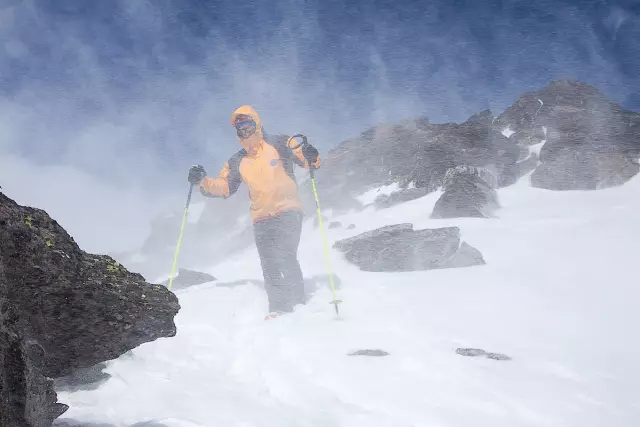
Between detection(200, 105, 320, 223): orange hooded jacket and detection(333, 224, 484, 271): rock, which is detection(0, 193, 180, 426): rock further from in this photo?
detection(333, 224, 484, 271): rock

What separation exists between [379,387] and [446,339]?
183 cm

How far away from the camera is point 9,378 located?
7.07 feet

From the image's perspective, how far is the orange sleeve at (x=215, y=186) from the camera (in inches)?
375

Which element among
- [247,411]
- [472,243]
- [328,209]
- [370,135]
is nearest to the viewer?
[247,411]

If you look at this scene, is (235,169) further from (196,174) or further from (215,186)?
(196,174)

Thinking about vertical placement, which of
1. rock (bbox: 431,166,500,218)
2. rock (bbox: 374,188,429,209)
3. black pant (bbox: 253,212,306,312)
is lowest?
black pant (bbox: 253,212,306,312)

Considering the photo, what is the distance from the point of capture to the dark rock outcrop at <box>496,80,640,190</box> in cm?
1911

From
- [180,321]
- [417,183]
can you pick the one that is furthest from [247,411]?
[417,183]

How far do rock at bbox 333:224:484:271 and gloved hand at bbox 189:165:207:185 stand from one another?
17.0 ft

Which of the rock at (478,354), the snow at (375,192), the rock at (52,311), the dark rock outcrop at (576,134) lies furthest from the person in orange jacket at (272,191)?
the snow at (375,192)

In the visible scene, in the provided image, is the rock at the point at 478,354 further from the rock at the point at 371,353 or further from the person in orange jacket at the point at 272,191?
the person in orange jacket at the point at 272,191

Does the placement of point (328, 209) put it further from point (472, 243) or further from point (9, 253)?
point (9, 253)

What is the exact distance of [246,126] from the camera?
30.2 ft

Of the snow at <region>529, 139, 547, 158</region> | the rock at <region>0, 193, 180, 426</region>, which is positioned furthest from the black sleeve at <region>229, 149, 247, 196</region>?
the snow at <region>529, 139, 547, 158</region>
